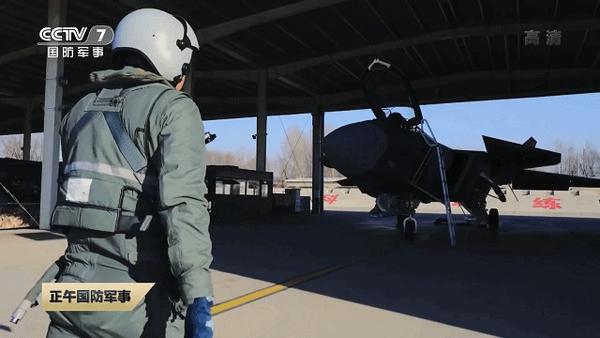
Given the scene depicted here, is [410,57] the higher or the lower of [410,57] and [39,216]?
the higher

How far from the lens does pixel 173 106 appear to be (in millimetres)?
1782

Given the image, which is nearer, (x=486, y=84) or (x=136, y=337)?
(x=136, y=337)

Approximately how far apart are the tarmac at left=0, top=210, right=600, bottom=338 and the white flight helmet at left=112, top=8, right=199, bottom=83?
2862mm

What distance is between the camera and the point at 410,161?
10922 millimetres

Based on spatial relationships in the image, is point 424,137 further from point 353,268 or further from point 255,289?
point 255,289

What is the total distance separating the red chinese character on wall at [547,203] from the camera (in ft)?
124

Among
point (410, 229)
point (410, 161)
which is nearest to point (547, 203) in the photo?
point (410, 229)

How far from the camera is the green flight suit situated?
1.69 meters

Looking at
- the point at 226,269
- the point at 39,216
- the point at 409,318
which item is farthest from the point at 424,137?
the point at 39,216

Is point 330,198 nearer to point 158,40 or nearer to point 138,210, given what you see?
point 158,40

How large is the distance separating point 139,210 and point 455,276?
6617 mm

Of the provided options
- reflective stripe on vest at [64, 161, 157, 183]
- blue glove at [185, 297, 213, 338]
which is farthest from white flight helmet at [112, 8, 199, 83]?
blue glove at [185, 297, 213, 338]

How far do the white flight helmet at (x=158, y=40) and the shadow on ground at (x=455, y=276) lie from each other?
3890 millimetres

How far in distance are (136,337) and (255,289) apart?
4542 millimetres
